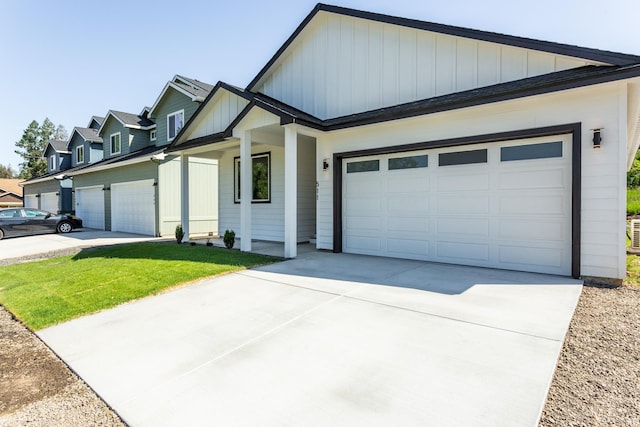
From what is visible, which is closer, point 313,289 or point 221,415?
point 221,415

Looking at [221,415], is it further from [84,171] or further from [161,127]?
[84,171]

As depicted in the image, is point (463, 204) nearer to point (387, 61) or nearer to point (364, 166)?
point (364, 166)

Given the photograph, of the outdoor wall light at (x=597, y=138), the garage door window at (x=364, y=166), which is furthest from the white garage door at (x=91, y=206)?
the outdoor wall light at (x=597, y=138)

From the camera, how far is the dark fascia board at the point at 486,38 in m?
5.14

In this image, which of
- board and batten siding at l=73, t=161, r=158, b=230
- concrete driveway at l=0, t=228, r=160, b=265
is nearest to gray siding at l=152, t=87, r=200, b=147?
board and batten siding at l=73, t=161, r=158, b=230

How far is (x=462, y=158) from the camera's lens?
695 centimetres

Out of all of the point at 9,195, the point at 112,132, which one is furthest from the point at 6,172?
the point at 112,132

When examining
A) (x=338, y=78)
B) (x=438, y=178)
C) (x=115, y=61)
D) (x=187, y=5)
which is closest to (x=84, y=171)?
(x=115, y=61)

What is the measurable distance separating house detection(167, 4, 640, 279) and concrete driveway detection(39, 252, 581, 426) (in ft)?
4.51

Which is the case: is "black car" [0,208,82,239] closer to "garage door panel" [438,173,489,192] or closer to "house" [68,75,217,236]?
"house" [68,75,217,236]

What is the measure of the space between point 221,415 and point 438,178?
20.9 ft

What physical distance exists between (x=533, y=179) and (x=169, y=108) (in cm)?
1576

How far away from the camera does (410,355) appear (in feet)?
9.94

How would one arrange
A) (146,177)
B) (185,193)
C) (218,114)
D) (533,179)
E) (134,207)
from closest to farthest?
(533,179) → (218,114) → (185,193) → (146,177) → (134,207)
